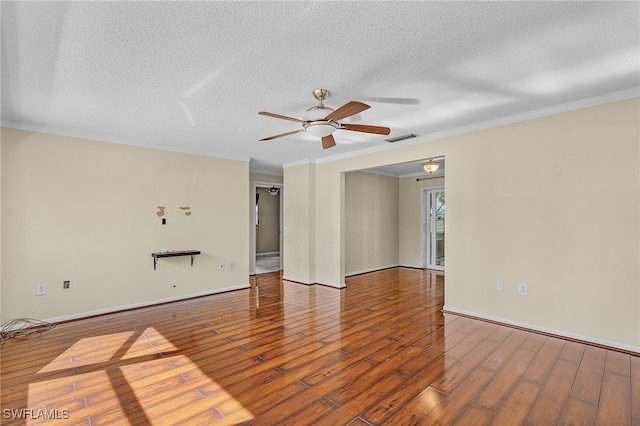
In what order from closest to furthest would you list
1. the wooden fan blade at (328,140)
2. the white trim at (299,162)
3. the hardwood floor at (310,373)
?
1. the hardwood floor at (310,373)
2. the wooden fan blade at (328,140)
3. the white trim at (299,162)

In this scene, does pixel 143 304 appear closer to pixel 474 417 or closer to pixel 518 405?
pixel 474 417

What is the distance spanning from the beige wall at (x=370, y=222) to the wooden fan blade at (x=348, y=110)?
4.19m

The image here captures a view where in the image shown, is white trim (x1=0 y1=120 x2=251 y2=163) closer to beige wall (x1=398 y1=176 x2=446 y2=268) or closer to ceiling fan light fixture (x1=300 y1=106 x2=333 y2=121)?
ceiling fan light fixture (x1=300 y1=106 x2=333 y2=121)

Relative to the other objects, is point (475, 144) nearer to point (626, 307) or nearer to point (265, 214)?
point (626, 307)

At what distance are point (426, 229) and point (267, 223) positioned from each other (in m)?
5.52

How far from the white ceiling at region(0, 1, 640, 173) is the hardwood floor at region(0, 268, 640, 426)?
2442mm

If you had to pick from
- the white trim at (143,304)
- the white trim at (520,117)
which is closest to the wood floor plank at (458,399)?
the white trim at (520,117)

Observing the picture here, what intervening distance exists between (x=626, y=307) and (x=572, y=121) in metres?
1.90

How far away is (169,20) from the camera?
74.0 inches

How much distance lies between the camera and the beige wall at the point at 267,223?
10.8 m

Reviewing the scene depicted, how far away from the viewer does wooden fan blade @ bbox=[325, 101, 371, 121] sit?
7.94ft

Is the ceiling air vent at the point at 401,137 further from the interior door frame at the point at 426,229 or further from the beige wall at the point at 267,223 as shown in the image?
the beige wall at the point at 267,223

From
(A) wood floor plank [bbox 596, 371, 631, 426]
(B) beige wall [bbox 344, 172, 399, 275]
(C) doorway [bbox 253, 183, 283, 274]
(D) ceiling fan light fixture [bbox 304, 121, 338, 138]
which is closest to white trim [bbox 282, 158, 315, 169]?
(B) beige wall [bbox 344, 172, 399, 275]

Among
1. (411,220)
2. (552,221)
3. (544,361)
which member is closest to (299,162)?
(411,220)
